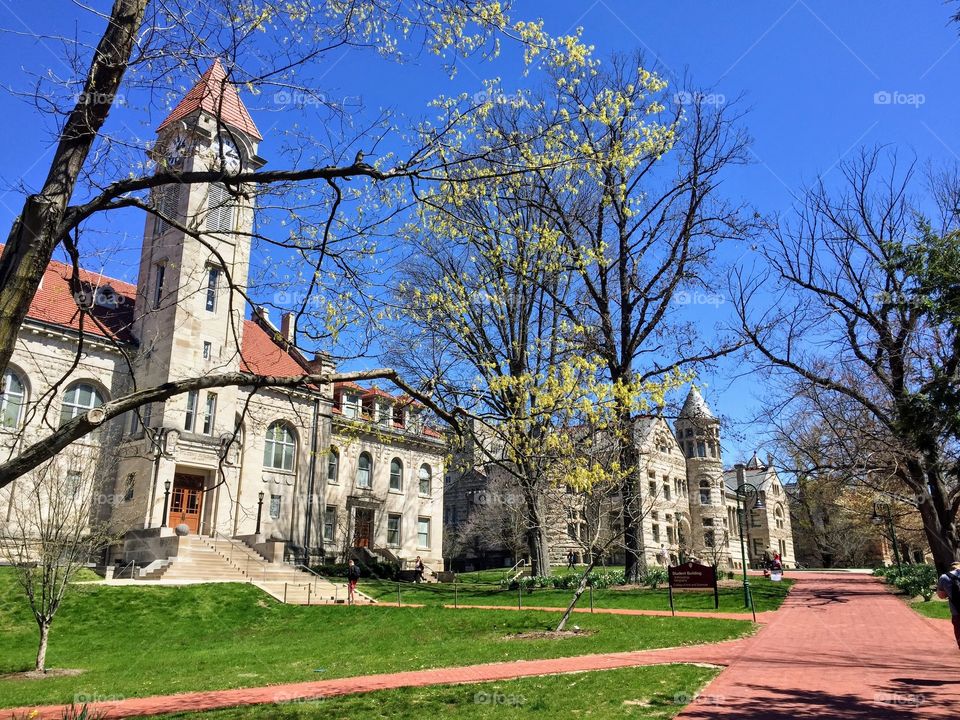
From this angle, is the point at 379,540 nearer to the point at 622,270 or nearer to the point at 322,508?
the point at 322,508

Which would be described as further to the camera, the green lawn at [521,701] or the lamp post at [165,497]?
the lamp post at [165,497]

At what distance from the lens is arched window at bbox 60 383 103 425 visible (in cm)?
3044

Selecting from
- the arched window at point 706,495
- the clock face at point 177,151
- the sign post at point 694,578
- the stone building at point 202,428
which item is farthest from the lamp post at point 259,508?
the arched window at point 706,495

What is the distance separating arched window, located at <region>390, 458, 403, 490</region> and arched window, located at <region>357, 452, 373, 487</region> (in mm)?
1859

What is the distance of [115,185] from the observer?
6.66 m

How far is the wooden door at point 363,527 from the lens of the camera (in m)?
43.1

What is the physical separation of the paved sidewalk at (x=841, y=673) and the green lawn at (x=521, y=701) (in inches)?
19.8

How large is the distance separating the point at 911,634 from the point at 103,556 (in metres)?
29.9

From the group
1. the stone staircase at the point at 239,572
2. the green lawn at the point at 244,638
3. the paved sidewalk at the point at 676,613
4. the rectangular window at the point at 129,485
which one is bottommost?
the green lawn at the point at 244,638

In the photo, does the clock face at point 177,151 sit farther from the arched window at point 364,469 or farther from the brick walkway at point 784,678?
→ the arched window at point 364,469

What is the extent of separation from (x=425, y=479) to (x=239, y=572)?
2037cm

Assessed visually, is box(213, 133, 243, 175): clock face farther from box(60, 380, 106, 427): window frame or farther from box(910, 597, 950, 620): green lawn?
box(60, 380, 106, 427): window frame

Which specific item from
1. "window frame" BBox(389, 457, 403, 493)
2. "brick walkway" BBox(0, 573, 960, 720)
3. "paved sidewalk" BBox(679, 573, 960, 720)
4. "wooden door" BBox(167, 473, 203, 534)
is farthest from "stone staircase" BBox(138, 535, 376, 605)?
"paved sidewalk" BBox(679, 573, 960, 720)

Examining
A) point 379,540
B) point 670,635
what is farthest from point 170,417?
point 670,635
